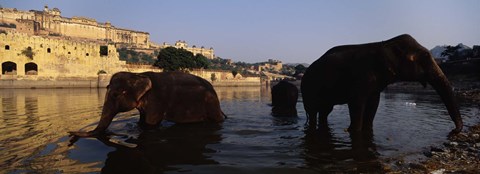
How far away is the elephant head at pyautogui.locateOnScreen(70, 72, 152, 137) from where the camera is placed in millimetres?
8297

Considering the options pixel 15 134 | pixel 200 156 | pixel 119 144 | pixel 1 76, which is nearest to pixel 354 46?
pixel 200 156

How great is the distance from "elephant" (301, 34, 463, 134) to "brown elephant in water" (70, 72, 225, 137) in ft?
10.9

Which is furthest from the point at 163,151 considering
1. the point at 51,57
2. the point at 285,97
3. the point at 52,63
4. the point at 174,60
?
the point at 174,60

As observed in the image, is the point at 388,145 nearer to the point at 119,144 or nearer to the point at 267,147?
the point at 267,147

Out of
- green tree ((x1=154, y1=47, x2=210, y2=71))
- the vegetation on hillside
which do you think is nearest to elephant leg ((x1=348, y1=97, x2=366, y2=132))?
green tree ((x1=154, y1=47, x2=210, y2=71))

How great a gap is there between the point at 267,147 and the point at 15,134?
6.20 metres

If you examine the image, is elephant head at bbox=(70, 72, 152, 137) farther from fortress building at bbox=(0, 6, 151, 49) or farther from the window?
fortress building at bbox=(0, 6, 151, 49)

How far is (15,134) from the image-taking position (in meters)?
9.05

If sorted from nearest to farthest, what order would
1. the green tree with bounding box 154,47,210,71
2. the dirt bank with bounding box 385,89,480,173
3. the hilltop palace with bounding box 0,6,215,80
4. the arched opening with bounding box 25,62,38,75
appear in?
the dirt bank with bounding box 385,89,480,173
the hilltop palace with bounding box 0,6,215,80
the arched opening with bounding box 25,62,38,75
the green tree with bounding box 154,47,210,71

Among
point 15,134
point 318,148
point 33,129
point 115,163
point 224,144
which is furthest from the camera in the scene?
point 33,129

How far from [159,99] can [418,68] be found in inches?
237

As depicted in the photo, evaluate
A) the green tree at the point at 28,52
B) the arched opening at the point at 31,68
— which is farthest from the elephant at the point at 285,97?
the arched opening at the point at 31,68

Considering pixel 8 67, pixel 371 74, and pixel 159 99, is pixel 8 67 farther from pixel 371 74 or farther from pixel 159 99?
pixel 371 74

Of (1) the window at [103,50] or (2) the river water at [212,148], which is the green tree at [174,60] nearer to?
(1) the window at [103,50]
